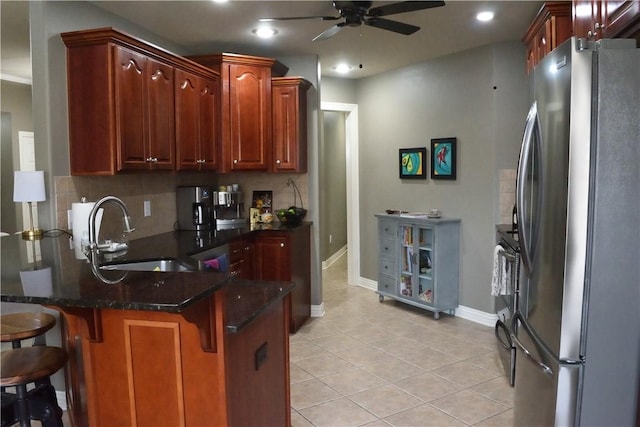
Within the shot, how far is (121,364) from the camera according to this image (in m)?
1.65

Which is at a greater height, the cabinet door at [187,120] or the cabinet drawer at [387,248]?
the cabinet door at [187,120]

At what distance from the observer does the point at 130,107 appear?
118 inches

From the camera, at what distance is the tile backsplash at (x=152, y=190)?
2996mm

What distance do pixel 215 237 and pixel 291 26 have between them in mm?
1725

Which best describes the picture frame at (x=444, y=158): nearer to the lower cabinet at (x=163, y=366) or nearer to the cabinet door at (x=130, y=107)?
the cabinet door at (x=130, y=107)

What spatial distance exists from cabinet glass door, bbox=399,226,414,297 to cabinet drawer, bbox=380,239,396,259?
0.11m

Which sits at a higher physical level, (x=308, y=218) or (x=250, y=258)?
(x=308, y=218)

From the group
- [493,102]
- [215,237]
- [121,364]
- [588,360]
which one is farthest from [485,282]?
[121,364]

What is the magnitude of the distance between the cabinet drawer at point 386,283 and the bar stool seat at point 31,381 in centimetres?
348

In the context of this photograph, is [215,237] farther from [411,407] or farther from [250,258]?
[411,407]

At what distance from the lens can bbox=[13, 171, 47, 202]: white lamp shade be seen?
2.70 m

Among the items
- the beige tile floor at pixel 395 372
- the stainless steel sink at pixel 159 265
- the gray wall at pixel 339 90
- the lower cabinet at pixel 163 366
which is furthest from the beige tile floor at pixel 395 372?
the gray wall at pixel 339 90

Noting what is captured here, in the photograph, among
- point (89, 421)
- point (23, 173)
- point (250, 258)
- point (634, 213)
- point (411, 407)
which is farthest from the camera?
point (250, 258)

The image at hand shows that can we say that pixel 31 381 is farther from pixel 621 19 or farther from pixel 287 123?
pixel 287 123
